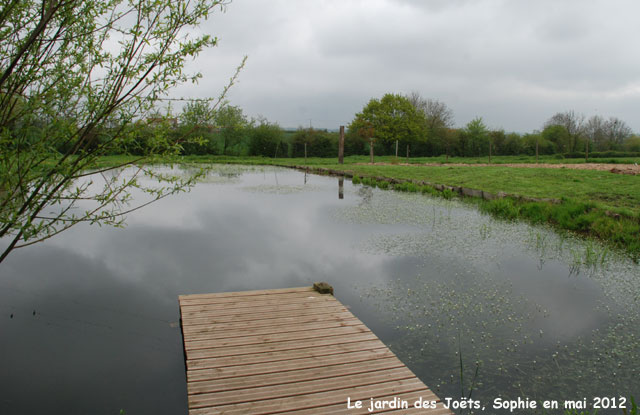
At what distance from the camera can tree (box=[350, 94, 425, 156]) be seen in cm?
3919

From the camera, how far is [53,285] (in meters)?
5.95

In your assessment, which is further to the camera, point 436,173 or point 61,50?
point 436,173

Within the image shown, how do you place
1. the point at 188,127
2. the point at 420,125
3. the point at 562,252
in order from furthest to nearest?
1. the point at 420,125
2. the point at 562,252
3. the point at 188,127

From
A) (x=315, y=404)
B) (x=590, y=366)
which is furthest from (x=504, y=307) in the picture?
(x=315, y=404)

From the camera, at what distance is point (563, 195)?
11.4 meters

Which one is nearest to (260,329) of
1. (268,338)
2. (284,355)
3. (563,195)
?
(268,338)

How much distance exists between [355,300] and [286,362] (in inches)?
78.8

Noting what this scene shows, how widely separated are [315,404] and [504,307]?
2.94 m

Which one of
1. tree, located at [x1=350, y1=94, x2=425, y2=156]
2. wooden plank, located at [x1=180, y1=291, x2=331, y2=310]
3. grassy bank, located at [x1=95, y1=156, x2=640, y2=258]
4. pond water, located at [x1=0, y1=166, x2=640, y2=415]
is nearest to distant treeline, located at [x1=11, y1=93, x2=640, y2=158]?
tree, located at [x1=350, y1=94, x2=425, y2=156]

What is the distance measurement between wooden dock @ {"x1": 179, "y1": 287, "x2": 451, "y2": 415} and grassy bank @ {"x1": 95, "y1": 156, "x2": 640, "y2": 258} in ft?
4.97

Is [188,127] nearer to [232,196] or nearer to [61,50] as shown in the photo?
[61,50]

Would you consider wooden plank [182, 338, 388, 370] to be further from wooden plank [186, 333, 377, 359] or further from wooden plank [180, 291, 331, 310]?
wooden plank [180, 291, 331, 310]

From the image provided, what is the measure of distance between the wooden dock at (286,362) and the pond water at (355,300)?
1.23 ft

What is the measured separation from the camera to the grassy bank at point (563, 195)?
8508mm
